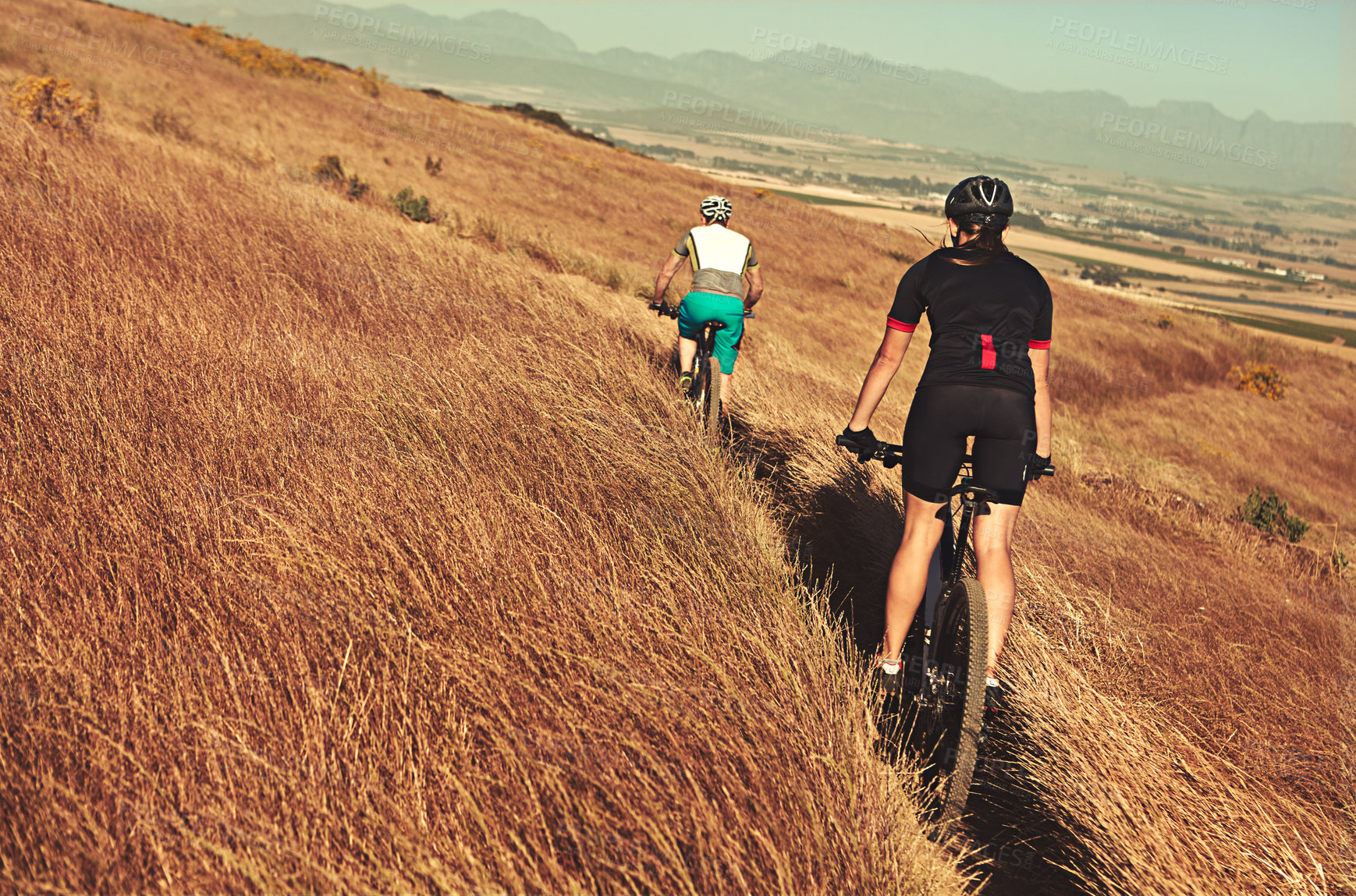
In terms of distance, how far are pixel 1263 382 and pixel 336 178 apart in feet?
90.7

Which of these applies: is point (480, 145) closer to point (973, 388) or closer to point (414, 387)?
point (414, 387)

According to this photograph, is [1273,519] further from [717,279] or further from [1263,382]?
[1263,382]

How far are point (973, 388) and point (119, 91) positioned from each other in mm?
23113

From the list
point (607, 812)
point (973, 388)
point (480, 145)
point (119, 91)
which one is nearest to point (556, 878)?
point (607, 812)

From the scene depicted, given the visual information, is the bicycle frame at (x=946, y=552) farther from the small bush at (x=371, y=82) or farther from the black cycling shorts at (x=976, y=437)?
the small bush at (x=371, y=82)

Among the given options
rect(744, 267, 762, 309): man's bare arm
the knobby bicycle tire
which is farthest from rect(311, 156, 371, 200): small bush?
the knobby bicycle tire

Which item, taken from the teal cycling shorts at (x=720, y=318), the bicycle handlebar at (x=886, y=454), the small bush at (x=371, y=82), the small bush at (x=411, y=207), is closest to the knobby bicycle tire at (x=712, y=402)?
the teal cycling shorts at (x=720, y=318)

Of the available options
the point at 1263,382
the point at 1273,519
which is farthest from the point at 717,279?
the point at 1263,382

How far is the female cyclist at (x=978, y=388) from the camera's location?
10.3ft

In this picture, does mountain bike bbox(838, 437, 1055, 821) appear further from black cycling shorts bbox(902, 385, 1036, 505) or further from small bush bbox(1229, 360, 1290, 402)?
small bush bbox(1229, 360, 1290, 402)

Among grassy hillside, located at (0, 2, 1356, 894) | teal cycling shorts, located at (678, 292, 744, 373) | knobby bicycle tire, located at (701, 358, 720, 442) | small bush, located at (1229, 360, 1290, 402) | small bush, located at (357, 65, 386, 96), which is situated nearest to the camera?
grassy hillside, located at (0, 2, 1356, 894)

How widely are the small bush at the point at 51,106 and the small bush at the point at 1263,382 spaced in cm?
2992

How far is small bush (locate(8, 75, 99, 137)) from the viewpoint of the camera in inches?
415

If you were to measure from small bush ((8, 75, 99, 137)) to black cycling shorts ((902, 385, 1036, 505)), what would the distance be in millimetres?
11796
